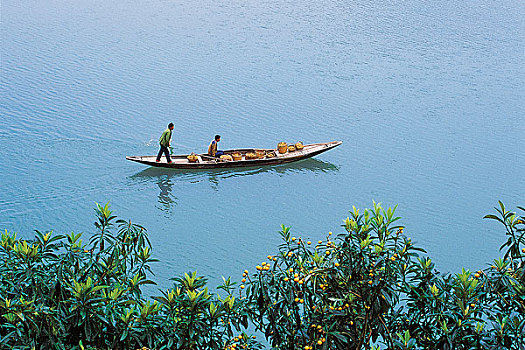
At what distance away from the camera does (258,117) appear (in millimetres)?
14266

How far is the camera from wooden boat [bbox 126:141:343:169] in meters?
11.7

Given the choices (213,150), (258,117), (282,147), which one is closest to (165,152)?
(213,150)

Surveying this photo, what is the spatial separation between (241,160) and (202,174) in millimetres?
774

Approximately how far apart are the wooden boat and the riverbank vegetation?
7.44m

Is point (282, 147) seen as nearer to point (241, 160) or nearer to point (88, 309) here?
point (241, 160)

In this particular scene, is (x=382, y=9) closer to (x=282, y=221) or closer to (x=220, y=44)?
(x=220, y=44)

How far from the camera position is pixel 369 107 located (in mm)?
15031

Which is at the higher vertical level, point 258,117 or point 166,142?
point 258,117

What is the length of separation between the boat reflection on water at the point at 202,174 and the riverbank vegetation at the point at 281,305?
6958mm

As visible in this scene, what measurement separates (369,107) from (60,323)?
12182 millimetres

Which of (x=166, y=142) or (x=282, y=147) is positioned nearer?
(x=166, y=142)

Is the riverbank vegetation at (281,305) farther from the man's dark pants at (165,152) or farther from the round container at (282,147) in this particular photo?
the round container at (282,147)

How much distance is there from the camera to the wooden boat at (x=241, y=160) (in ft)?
38.3

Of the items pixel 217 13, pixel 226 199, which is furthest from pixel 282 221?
pixel 217 13
